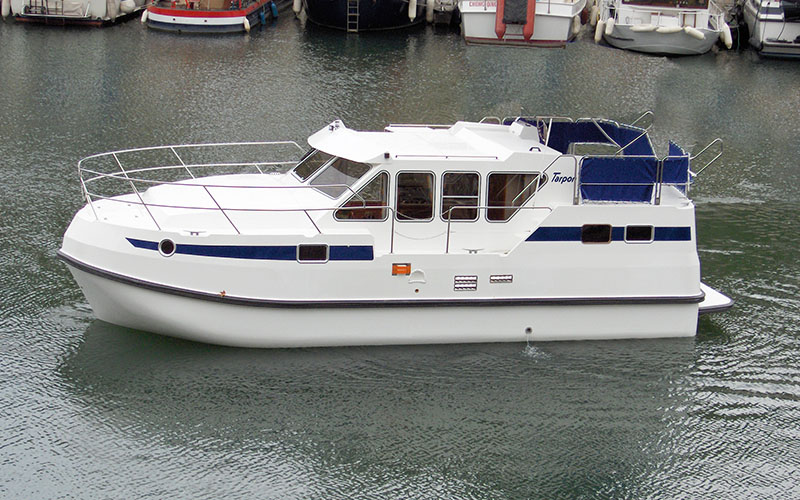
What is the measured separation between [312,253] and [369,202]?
43.4 inches

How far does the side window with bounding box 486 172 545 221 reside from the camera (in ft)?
44.4

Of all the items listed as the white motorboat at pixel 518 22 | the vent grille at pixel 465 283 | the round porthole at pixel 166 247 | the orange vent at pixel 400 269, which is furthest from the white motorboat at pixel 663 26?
the round porthole at pixel 166 247

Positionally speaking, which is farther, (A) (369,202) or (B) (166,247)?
(A) (369,202)

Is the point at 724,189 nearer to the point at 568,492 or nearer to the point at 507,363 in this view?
the point at 507,363

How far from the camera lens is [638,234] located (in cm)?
1360

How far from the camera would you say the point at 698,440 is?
1208 centimetres

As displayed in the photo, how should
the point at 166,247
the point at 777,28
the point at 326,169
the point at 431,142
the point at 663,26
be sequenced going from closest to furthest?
the point at 166,247 < the point at 326,169 < the point at 431,142 < the point at 663,26 < the point at 777,28

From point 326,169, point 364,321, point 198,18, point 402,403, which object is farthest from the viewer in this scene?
point 198,18

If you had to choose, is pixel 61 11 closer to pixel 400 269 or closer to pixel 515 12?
pixel 515 12

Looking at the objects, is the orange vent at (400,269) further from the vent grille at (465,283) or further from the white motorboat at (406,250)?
the vent grille at (465,283)

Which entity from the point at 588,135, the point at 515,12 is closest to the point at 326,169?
the point at 588,135

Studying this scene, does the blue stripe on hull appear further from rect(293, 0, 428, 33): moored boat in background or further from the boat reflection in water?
rect(293, 0, 428, 33): moored boat in background

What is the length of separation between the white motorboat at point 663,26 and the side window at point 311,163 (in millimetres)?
23786

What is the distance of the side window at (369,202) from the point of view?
43.2 ft
